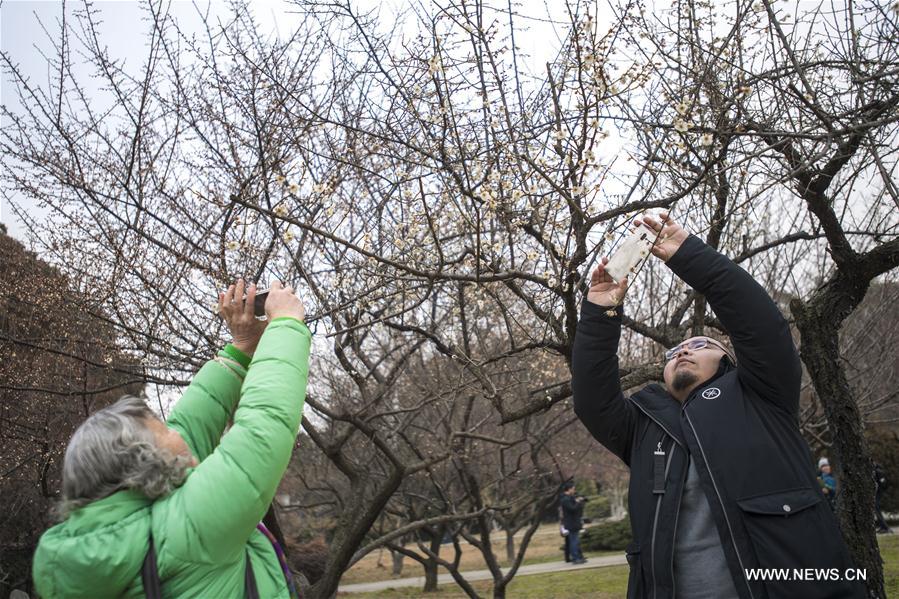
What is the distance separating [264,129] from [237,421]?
14.7ft

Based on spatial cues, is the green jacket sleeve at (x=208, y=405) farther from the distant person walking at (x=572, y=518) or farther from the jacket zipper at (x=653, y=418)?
the distant person walking at (x=572, y=518)

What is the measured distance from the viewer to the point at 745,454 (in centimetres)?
239

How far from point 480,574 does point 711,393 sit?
14.6 metres

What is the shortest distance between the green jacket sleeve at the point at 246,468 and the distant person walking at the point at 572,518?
42.0 feet

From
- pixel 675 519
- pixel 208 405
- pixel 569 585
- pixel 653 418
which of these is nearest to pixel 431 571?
pixel 569 585

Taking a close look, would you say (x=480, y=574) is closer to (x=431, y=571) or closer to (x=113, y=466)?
(x=431, y=571)

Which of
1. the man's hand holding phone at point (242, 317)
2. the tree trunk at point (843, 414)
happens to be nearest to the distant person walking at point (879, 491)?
the tree trunk at point (843, 414)

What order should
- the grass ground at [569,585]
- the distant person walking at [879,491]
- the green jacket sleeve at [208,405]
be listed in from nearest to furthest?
the green jacket sleeve at [208,405]
the grass ground at [569,585]
the distant person walking at [879,491]

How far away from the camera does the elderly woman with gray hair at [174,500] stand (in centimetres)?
163

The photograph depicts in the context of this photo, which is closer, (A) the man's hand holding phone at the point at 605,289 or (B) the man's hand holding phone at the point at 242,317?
(B) the man's hand holding phone at the point at 242,317

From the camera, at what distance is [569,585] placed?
39.7 ft

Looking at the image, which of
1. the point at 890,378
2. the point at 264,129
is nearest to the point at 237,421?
the point at 264,129

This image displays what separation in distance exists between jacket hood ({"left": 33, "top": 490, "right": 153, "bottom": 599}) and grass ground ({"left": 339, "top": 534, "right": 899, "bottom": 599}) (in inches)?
368

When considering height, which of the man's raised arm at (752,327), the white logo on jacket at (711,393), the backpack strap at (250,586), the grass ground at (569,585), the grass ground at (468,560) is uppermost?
the man's raised arm at (752,327)
